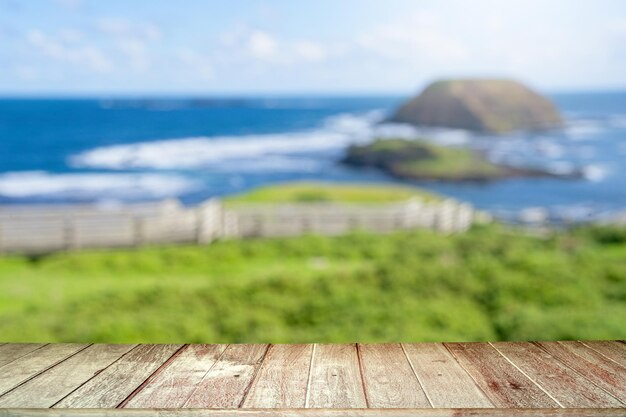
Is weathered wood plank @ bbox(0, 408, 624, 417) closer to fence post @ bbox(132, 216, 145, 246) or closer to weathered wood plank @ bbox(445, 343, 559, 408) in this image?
weathered wood plank @ bbox(445, 343, 559, 408)

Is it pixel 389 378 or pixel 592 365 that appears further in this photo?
pixel 592 365

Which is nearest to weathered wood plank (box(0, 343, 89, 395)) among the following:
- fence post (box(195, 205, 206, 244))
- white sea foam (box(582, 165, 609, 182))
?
fence post (box(195, 205, 206, 244))

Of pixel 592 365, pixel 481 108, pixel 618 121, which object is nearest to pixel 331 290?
pixel 481 108

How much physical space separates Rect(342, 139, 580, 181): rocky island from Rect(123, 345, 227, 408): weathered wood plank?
9.29 feet

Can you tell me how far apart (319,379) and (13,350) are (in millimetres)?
673

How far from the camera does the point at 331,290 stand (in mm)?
4109

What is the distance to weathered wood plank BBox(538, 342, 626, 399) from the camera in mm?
1337

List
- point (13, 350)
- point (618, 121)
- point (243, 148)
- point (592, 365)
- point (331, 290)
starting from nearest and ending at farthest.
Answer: point (592, 365) < point (13, 350) < point (331, 290) < point (618, 121) < point (243, 148)

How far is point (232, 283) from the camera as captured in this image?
4.14 meters

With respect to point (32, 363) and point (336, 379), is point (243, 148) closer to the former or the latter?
point (32, 363)

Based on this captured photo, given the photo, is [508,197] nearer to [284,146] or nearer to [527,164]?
[527,164]

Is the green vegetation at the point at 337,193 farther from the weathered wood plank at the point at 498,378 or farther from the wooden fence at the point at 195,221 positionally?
the weathered wood plank at the point at 498,378

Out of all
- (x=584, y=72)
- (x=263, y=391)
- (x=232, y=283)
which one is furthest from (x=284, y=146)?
(x=263, y=391)

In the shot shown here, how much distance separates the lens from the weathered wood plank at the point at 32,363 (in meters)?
1.36
